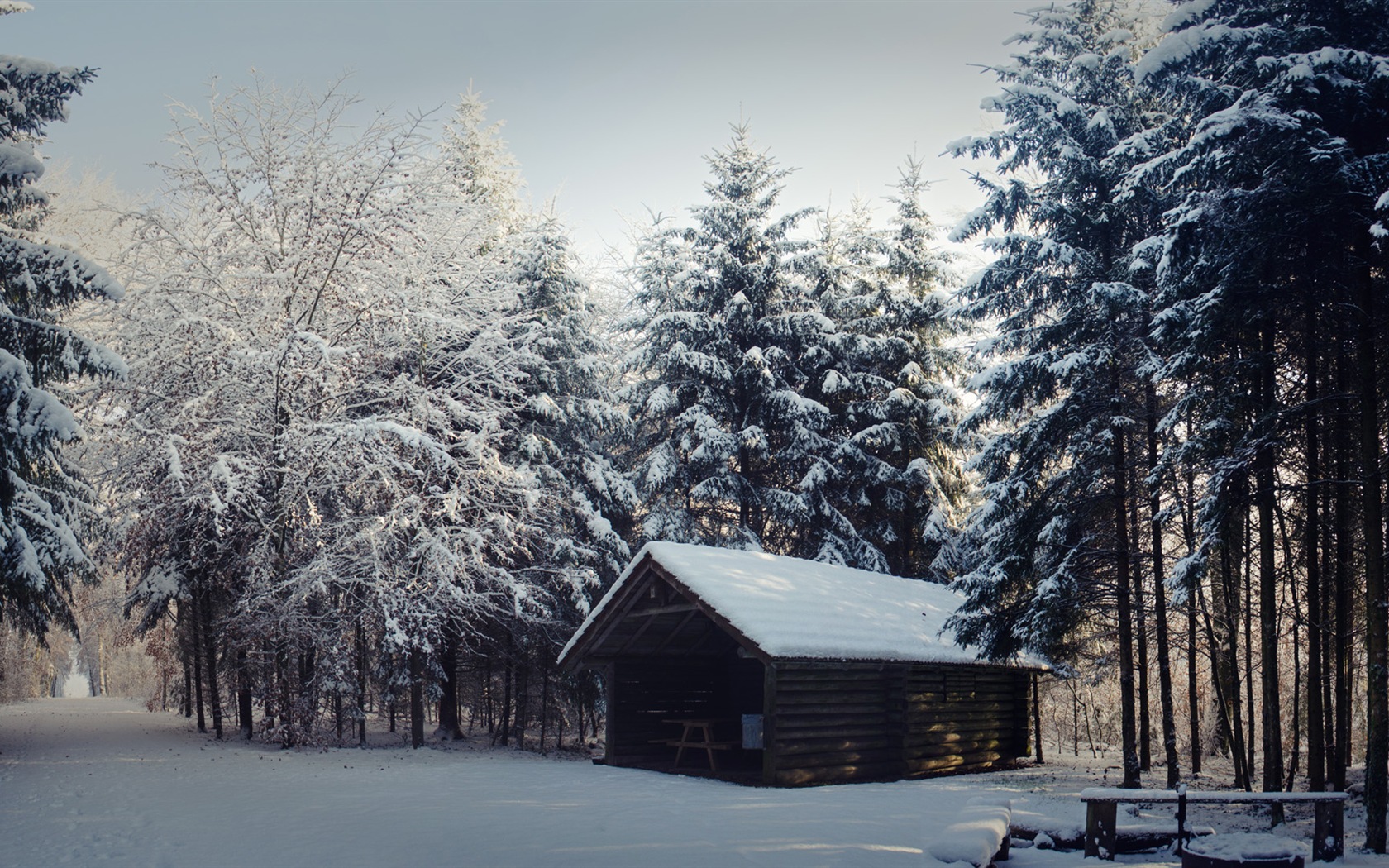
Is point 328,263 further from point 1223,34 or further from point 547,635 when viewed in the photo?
point 1223,34

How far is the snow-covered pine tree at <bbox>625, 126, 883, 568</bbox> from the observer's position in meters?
25.7

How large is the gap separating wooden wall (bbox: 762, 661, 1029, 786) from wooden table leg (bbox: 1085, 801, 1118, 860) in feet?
16.8

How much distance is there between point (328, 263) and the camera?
2066cm

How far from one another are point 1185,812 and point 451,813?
9.17 m

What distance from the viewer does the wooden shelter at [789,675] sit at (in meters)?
15.4

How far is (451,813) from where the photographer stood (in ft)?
39.0

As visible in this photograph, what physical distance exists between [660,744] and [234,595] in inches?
420

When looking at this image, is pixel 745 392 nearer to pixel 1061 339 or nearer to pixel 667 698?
pixel 667 698

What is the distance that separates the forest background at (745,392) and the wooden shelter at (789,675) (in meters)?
1.97

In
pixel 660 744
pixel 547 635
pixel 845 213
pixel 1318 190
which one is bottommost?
pixel 660 744

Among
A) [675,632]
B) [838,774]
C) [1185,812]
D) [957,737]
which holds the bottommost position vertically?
[957,737]

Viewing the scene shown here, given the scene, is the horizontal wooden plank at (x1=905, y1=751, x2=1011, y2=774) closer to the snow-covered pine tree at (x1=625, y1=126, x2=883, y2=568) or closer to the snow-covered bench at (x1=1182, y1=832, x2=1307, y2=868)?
the snow-covered pine tree at (x1=625, y1=126, x2=883, y2=568)

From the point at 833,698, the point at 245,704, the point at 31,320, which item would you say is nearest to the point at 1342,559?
the point at 833,698

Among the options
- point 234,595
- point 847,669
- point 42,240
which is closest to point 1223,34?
point 847,669
